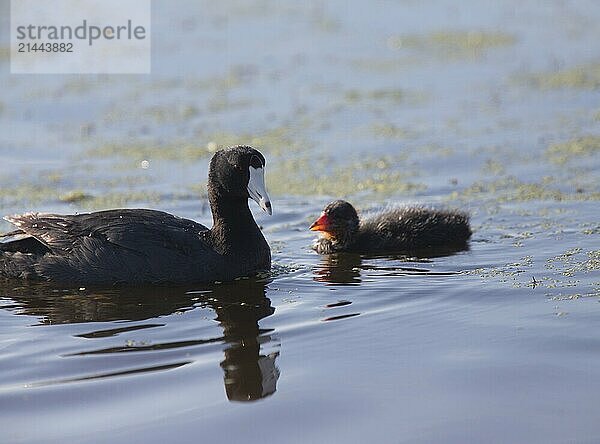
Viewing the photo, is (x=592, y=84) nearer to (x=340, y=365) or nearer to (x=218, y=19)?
(x=218, y=19)

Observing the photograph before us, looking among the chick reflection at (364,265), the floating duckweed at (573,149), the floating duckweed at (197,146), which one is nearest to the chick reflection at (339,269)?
the chick reflection at (364,265)

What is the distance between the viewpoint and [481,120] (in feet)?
38.8

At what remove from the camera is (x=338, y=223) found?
8.09 m

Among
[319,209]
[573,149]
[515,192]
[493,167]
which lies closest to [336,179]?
[319,209]

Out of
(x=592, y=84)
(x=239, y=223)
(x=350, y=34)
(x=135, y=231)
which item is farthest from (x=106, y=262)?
(x=350, y=34)

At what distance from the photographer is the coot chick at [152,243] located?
279 inches

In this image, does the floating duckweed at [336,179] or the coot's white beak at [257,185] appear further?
the floating duckweed at [336,179]

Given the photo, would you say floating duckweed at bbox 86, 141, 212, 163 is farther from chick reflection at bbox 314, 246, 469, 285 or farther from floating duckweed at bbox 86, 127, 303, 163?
chick reflection at bbox 314, 246, 469, 285

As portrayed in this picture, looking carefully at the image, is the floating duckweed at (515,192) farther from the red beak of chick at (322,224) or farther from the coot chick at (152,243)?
the coot chick at (152,243)

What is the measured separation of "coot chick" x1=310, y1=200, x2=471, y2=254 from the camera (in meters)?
8.09

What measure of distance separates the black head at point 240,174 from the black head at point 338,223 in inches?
33.0

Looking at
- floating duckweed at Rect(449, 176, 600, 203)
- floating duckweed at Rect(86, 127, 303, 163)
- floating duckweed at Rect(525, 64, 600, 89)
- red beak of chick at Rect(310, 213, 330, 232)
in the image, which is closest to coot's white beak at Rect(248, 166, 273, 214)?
red beak of chick at Rect(310, 213, 330, 232)

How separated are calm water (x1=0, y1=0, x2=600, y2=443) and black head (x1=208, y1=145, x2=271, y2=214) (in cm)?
57

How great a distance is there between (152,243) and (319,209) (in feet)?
7.95
